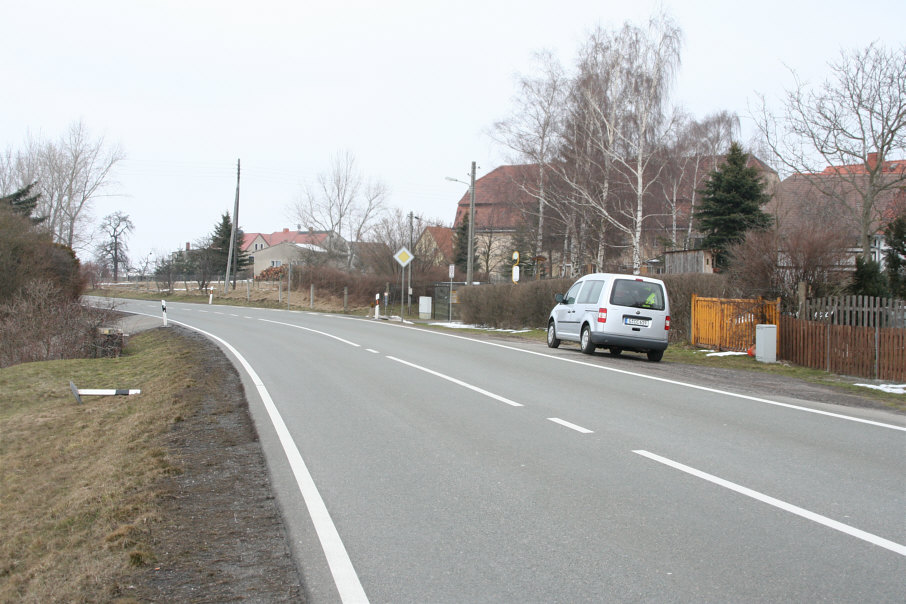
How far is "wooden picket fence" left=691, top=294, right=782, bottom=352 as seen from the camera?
1767 cm

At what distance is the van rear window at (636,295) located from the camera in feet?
56.2

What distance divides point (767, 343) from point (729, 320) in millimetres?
2509

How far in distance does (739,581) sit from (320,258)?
213 ft

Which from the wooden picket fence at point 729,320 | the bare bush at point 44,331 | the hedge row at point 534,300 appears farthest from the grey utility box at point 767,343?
the bare bush at point 44,331

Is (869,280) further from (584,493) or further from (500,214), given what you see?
(500,214)

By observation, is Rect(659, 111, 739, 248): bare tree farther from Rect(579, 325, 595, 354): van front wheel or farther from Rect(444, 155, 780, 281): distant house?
Rect(579, 325, 595, 354): van front wheel

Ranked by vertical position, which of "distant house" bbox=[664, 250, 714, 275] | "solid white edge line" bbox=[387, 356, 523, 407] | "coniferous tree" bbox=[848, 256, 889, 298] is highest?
"distant house" bbox=[664, 250, 714, 275]

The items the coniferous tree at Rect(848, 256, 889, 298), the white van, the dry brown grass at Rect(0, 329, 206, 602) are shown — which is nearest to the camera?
the dry brown grass at Rect(0, 329, 206, 602)

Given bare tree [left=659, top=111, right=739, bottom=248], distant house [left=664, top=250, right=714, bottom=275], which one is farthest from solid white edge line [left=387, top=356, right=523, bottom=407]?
bare tree [left=659, top=111, right=739, bottom=248]

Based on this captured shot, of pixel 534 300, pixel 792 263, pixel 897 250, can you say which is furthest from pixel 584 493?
pixel 534 300

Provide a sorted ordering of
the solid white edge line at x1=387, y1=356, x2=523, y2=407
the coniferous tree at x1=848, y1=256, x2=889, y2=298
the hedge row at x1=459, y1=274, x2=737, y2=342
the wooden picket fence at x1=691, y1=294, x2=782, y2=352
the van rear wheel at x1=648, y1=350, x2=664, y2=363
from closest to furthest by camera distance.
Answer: the solid white edge line at x1=387, y1=356, x2=523, y2=407, the coniferous tree at x1=848, y1=256, x2=889, y2=298, the van rear wheel at x1=648, y1=350, x2=664, y2=363, the wooden picket fence at x1=691, y1=294, x2=782, y2=352, the hedge row at x1=459, y1=274, x2=737, y2=342

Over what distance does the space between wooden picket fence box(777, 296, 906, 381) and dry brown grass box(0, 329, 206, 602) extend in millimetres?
11567

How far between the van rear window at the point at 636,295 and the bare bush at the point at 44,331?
15.5 m

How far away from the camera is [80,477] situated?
7.52 metres
